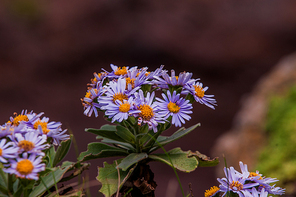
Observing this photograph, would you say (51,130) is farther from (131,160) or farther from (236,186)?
A: (236,186)

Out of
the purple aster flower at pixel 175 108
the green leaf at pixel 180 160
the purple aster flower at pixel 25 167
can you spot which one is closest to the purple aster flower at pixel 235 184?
the green leaf at pixel 180 160

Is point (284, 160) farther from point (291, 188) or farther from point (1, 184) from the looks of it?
point (1, 184)

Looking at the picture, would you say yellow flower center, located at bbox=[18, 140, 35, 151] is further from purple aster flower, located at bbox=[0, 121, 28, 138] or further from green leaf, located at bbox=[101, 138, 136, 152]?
green leaf, located at bbox=[101, 138, 136, 152]

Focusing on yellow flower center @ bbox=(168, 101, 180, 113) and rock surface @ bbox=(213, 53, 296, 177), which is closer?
yellow flower center @ bbox=(168, 101, 180, 113)

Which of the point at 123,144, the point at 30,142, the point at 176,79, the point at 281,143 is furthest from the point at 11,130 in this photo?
the point at 281,143

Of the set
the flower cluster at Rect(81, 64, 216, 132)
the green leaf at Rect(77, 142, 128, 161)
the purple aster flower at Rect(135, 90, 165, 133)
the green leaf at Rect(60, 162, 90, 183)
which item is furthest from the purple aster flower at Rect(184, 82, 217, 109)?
the green leaf at Rect(60, 162, 90, 183)

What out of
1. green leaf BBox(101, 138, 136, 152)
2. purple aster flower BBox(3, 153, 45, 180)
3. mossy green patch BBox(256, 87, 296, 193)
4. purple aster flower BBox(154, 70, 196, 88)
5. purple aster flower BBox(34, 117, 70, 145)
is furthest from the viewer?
mossy green patch BBox(256, 87, 296, 193)

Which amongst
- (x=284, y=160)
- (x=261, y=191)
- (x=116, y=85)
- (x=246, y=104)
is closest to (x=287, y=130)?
(x=284, y=160)
